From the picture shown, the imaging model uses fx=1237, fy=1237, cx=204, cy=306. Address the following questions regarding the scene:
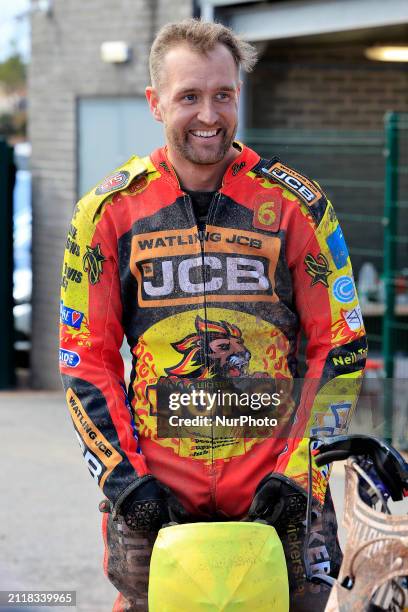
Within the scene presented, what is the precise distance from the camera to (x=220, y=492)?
3123 mm

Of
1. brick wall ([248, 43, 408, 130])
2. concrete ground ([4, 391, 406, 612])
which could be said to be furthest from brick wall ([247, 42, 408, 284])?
concrete ground ([4, 391, 406, 612])

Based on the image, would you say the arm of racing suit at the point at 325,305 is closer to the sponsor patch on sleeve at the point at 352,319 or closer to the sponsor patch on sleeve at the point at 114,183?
the sponsor patch on sleeve at the point at 352,319

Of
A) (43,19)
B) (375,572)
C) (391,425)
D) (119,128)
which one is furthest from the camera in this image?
(43,19)

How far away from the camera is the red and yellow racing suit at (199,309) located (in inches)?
123

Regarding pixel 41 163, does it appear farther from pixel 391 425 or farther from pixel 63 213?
pixel 391 425

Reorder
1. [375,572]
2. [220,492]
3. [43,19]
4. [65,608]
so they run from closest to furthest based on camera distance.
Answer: [375,572] → [220,492] → [65,608] → [43,19]

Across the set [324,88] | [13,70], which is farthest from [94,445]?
[13,70]

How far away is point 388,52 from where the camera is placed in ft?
33.5

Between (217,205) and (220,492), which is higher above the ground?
(217,205)

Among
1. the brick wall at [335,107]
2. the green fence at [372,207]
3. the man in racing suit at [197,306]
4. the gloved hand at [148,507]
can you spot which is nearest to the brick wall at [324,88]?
the brick wall at [335,107]

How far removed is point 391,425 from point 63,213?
8.13 metres

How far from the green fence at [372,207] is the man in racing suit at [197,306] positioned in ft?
15.6

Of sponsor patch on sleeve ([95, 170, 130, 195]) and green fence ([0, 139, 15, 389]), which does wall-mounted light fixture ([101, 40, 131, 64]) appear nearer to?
green fence ([0, 139, 15, 389])

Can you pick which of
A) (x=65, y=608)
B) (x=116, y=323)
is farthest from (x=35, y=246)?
(x=116, y=323)
